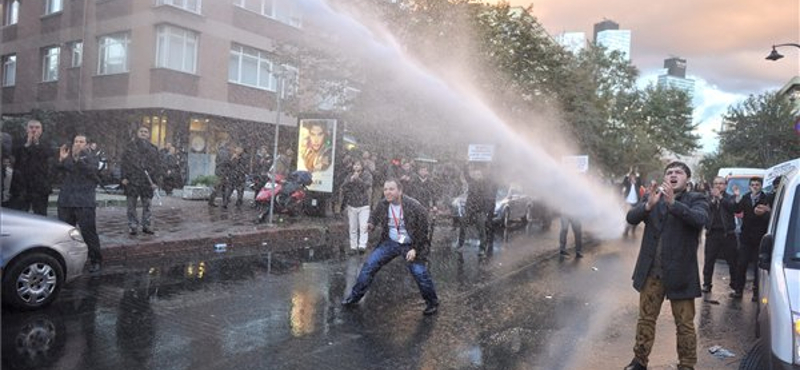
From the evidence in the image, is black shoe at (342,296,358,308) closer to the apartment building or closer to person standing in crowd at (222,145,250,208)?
person standing in crowd at (222,145,250,208)

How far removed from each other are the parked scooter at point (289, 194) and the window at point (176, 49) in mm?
9160

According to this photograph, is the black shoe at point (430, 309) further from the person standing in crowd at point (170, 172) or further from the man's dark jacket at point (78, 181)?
the person standing in crowd at point (170, 172)

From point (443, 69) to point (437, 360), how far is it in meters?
12.0

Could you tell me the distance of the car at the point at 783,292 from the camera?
3.59 meters

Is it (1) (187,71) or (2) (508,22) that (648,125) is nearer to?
(2) (508,22)

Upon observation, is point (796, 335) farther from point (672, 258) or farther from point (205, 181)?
point (205, 181)

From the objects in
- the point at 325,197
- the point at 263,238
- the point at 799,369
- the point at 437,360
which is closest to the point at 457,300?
the point at 437,360

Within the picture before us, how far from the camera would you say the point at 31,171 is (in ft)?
26.4

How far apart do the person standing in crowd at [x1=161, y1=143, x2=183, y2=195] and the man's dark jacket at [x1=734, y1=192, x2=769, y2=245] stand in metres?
15.0

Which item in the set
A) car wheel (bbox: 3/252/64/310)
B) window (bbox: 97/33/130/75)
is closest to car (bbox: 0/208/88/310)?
car wheel (bbox: 3/252/64/310)

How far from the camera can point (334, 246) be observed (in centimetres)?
1163

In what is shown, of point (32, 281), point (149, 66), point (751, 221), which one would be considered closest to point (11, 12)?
point (149, 66)

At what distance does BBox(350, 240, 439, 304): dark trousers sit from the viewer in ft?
22.1

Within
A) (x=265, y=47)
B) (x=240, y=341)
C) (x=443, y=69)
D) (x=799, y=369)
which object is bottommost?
(x=240, y=341)
